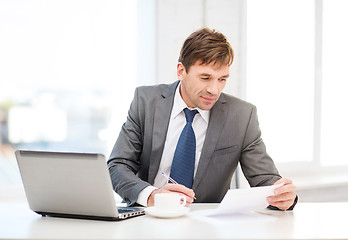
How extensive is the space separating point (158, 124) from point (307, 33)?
6.36ft

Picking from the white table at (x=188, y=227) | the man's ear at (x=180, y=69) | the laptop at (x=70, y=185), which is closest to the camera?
the white table at (x=188, y=227)

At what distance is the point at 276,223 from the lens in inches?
59.5

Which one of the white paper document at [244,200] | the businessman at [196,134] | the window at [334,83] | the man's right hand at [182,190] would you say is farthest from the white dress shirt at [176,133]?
the window at [334,83]

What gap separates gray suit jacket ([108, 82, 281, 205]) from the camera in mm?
2059

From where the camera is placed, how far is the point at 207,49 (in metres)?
2.00

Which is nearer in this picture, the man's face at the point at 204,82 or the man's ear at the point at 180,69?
the man's face at the point at 204,82

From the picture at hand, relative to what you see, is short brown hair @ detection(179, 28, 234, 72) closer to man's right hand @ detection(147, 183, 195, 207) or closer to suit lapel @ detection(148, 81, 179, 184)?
suit lapel @ detection(148, 81, 179, 184)

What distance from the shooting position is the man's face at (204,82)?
2008mm

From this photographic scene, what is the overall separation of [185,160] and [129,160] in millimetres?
251

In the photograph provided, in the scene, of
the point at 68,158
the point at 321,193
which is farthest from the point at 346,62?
the point at 68,158

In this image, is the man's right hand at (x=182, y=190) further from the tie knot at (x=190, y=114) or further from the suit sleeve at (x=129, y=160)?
the tie knot at (x=190, y=114)

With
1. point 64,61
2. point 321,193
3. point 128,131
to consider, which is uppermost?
point 64,61

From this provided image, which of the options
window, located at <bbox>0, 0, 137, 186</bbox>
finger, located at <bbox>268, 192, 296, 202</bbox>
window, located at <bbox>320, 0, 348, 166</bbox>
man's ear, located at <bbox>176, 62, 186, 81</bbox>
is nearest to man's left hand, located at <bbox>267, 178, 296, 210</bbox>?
finger, located at <bbox>268, 192, 296, 202</bbox>

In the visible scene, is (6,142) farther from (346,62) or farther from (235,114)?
(346,62)
